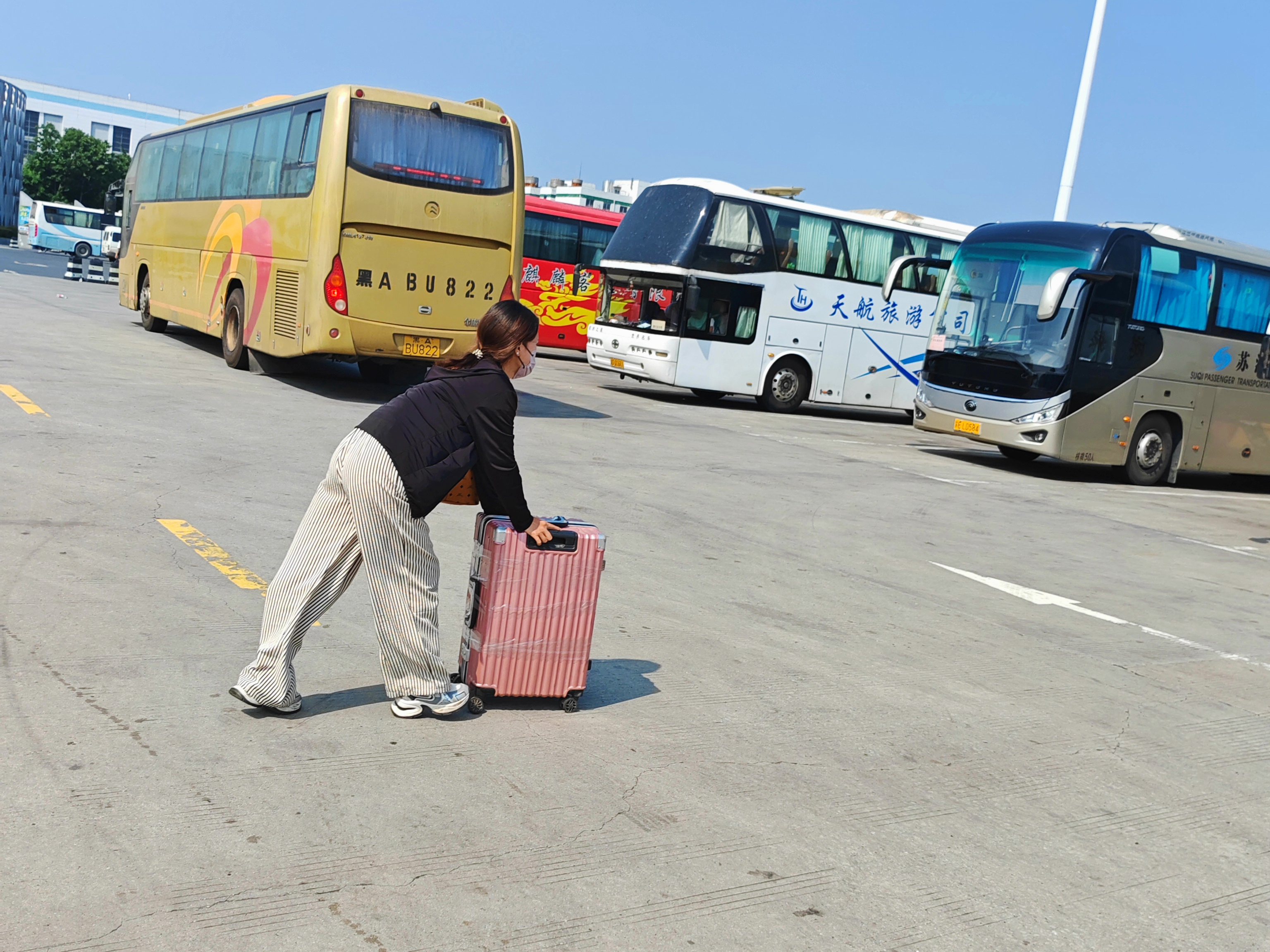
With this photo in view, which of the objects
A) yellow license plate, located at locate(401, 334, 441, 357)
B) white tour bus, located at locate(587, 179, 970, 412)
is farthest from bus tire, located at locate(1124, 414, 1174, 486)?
yellow license plate, located at locate(401, 334, 441, 357)

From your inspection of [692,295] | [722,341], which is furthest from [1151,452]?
[692,295]

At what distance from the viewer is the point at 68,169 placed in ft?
277

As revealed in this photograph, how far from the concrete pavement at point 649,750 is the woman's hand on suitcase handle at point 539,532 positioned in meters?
0.73

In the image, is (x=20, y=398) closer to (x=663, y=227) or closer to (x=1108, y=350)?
(x=663, y=227)

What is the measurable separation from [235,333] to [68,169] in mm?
77888

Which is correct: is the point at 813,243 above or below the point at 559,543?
above

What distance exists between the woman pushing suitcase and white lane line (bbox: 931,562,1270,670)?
4861 millimetres

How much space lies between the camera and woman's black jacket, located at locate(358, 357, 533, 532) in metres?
4.44

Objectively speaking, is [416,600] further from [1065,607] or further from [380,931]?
[1065,607]

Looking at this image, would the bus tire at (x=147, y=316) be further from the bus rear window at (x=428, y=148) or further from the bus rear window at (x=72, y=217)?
the bus rear window at (x=72, y=217)

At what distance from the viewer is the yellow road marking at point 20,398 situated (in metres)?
10.9

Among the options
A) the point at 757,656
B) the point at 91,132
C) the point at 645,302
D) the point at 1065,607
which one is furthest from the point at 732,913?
the point at 91,132

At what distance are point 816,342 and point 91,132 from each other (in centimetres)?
9653

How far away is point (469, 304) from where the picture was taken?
14.7 m
